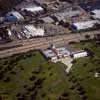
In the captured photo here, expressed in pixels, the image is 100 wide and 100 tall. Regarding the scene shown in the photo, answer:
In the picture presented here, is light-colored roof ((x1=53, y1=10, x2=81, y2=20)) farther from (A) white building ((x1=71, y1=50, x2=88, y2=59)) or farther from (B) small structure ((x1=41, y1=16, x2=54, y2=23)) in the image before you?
(A) white building ((x1=71, y1=50, x2=88, y2=59))


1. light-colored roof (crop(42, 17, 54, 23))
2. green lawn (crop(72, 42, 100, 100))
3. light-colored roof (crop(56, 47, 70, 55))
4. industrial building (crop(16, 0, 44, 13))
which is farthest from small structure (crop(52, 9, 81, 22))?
green lawn (crop(72, 42, 100, 100))

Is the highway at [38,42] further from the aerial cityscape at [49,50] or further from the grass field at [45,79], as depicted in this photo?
the grass field at [45,79]

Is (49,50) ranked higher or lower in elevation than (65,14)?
lower

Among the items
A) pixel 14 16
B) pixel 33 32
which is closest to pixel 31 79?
pixel 33 32

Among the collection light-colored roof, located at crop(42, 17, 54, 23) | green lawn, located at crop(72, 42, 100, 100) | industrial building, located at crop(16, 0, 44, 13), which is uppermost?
industrial building, located at crop(16, 0, 44, 13)

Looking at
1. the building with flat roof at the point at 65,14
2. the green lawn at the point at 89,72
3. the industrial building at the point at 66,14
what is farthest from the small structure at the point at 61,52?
the building with flat roof at the point at 65,14

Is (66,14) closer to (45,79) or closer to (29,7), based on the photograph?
(29,7)

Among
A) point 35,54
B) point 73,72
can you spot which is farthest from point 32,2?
point 73,72
